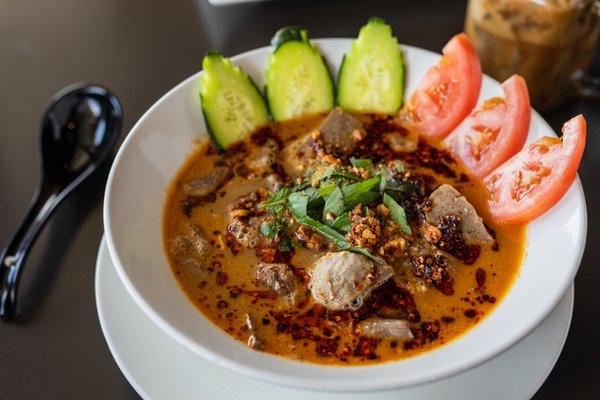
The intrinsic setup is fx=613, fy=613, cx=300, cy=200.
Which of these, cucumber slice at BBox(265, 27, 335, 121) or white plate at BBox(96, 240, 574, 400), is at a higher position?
cucumber slice at BBox(265, 27, 335, 121)

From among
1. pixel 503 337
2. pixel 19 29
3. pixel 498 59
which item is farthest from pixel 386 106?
pixel 19 29

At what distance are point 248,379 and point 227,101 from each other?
1398 mm

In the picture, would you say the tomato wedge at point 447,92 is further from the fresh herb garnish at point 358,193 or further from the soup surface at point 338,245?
the fresh herb garnish at point 358,193

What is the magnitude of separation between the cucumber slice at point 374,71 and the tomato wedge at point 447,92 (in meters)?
0.12

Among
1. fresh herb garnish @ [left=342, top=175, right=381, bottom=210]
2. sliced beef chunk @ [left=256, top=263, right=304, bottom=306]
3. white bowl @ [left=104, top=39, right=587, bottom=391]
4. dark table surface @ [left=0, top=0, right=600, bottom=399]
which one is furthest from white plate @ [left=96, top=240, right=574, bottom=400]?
fresh herb garnish @ [left=342, top=175, right=381, bottom=210]

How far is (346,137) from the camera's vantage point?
2.98m

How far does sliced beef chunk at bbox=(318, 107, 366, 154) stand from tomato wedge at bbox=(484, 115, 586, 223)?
67 cm

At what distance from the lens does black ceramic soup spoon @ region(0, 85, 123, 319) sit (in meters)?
3.07

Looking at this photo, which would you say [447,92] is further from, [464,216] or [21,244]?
[21,244]

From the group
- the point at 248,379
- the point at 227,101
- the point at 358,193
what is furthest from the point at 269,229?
the point at 227,101

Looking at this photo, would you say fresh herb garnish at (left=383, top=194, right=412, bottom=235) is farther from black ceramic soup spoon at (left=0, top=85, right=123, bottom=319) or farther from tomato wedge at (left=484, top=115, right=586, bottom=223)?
black ceramic soup spoon at (left=0, top=85, right=123, bottom=319)

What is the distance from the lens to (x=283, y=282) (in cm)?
238

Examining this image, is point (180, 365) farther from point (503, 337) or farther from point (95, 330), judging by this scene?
point (503, 337)

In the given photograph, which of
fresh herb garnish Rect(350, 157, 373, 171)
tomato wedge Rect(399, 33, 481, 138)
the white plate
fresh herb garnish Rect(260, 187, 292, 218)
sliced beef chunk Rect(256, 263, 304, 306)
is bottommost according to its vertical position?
the white plate
